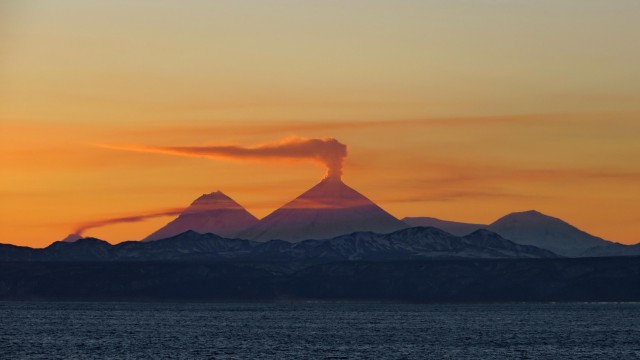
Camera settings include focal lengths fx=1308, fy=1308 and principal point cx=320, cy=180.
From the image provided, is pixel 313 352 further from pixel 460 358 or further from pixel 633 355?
pixel 633 355

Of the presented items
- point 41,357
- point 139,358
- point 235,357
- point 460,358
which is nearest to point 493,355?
point 460,358

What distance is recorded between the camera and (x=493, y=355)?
18425cm

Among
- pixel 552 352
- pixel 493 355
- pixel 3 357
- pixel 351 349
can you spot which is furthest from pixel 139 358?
pixel 552 352

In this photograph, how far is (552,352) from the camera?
637 feet

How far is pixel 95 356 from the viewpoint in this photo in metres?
177

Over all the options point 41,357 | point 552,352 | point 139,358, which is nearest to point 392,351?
point 552,352

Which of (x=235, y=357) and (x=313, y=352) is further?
(x=313, y=352)

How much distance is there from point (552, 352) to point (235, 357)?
1957 inches

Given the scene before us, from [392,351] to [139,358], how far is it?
38.4 m

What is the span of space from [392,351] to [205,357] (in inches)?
1198

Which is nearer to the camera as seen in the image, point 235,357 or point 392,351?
point 235,357

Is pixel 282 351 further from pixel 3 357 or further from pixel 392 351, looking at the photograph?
pixel 3 357

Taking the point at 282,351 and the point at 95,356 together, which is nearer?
the point at 95,356

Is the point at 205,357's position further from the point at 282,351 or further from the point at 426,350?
the point at 426,350
